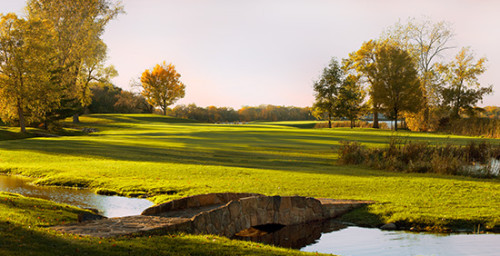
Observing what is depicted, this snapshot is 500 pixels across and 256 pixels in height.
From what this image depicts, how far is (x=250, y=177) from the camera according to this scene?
15.6 meters

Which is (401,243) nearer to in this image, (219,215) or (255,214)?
(255,214)

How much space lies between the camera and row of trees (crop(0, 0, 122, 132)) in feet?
Result: 111

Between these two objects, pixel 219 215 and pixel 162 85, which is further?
pixel 162 85

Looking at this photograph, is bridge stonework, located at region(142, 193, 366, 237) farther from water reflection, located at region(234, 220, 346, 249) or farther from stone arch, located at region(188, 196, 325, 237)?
water reflection, located at region(234, 220, 346, 249)

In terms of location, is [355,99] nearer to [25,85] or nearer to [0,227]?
[25,85]

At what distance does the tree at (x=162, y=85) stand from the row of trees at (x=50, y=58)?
17.9 metres

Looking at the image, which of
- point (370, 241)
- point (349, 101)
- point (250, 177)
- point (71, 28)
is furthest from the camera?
point (349, 101)

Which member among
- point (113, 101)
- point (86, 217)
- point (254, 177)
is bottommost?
point (254, 177)

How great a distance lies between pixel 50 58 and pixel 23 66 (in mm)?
4105

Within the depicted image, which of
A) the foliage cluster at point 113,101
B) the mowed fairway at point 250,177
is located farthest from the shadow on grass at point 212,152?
the foliage cluster at point 113,101

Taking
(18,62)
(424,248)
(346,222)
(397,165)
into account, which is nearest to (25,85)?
(18,62)

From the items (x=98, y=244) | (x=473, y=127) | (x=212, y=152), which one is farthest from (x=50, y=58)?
(x=473, y=127)

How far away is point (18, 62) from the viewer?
33375 millimetres

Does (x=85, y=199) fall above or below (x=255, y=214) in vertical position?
below
